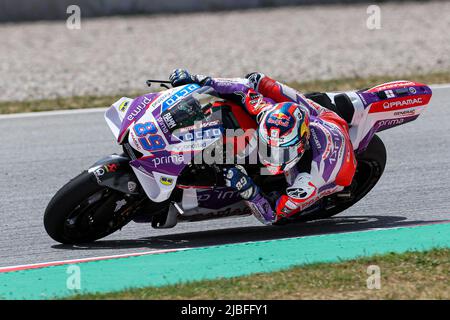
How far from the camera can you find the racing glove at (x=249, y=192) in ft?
21.8

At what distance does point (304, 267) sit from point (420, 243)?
111 centimetres

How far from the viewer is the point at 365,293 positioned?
218 inches

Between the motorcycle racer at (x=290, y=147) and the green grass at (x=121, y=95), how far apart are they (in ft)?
17.4

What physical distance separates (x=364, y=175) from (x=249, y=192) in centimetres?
130

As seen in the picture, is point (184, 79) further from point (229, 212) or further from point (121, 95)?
point (121, 95)

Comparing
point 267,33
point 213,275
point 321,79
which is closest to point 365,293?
point 213,275

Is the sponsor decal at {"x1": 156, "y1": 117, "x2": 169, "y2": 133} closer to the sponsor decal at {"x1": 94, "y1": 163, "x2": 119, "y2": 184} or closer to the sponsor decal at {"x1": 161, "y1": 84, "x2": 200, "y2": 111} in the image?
the sponsor decal at {"x1": 161, "y1": 84, "x2": 200, "y2": 111}

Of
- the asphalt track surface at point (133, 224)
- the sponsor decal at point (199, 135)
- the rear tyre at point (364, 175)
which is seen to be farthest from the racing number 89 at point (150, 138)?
the rear tyre at point (364, 175)

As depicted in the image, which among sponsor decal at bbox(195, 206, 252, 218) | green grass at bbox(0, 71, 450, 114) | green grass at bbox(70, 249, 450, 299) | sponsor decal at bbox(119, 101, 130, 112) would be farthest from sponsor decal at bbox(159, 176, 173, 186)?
green grass at bbox(0, 71, 450, 114)

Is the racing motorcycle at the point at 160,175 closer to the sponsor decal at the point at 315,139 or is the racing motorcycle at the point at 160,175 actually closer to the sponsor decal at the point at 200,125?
the sponsor decal at the point at 200,125

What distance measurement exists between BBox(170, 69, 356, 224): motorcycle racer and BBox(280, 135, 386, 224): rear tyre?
0.41 metres

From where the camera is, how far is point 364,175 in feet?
24.8

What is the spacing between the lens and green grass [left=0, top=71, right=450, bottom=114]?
12055mm
